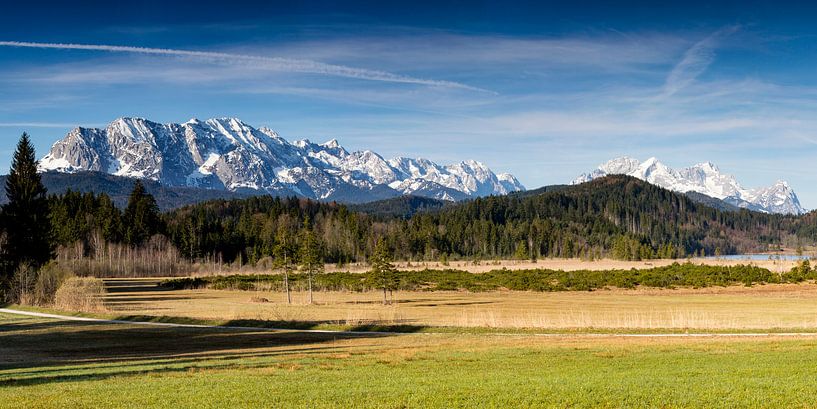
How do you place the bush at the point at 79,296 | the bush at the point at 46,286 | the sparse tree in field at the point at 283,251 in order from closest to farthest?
the bush at the point at 79,296 < the bush at the point at 46,286 < the sparse tree in field at the point at 283,251

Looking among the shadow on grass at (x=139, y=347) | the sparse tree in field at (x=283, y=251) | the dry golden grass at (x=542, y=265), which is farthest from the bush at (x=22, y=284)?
the dry golden grass at (x=542, y=265)

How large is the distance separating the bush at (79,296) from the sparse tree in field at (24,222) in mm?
12373

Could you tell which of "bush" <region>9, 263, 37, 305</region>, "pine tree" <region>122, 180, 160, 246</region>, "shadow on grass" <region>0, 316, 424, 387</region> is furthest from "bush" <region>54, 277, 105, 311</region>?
"pine tree" <region>122, 180, 160, 246</region>

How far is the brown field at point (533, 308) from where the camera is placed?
48562 millimetres

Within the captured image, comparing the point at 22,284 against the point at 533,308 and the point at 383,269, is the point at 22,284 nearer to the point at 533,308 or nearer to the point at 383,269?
the point at 383,269

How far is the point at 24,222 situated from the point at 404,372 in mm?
67156

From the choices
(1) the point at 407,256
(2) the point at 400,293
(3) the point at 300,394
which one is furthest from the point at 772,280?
(1) the point at 407,256

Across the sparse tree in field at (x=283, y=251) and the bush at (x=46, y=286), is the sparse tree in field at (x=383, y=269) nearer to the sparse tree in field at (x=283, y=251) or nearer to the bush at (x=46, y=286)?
the sparse tree in field at (x=283, y=251)

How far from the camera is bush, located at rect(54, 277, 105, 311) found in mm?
59250

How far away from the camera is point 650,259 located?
598 ft

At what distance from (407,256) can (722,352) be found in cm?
16327

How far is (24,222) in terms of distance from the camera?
75.1 metres

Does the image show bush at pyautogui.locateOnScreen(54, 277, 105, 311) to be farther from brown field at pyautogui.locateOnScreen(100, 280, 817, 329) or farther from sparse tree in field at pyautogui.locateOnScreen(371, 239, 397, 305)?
sparse tree in field at pyautogui.locateOnScreen(371, 239, 397, 305)

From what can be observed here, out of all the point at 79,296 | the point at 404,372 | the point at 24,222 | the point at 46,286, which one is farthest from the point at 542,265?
the point at 404,372
